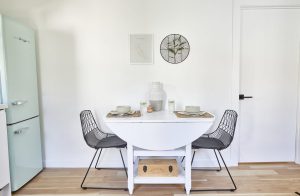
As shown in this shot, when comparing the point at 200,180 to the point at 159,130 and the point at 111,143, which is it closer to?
the point at 159,130

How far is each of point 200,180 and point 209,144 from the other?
1.47 ft

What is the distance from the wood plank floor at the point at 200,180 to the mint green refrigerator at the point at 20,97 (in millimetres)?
195

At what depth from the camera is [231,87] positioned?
239 centimetres

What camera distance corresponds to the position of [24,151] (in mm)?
2029

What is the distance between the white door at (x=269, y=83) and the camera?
2398 millimetres

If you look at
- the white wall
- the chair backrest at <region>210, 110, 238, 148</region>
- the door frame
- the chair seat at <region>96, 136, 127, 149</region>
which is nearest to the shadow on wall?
the white wall

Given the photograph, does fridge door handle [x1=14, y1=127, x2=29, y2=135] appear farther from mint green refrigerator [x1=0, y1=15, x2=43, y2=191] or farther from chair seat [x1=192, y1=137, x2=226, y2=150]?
chair seat [x1=192, y1=137, x2=226, y2=150]

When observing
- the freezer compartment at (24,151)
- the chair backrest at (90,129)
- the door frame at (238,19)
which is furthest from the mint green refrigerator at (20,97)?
the door frame at (238,19)

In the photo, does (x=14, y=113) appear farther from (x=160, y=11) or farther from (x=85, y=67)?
(x=160, y=11)

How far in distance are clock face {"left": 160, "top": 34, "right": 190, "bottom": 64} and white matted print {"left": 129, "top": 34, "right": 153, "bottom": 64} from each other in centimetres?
15

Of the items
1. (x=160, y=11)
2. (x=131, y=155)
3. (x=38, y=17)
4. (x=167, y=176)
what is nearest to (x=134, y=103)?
(x=131, y=155)

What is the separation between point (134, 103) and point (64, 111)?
0.86 meters

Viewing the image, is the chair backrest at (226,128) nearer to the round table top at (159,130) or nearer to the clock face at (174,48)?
the round table top at (159,130)

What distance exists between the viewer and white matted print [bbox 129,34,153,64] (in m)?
2.35
